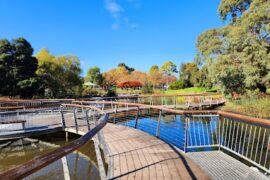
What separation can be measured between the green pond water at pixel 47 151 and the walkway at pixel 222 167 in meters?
2.18

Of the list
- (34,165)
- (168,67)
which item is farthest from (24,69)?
(168,67)

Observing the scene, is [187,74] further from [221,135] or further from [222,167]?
[222,167]

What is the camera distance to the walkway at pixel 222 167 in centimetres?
342

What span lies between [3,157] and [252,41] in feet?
48.1

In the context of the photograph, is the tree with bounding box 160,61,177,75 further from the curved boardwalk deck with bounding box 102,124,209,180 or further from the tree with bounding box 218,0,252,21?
the curved boardwalk deck with bounding box 102,124,209,180

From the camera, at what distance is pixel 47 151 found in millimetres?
7328

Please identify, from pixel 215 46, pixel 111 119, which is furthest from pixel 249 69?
pixel 111 119

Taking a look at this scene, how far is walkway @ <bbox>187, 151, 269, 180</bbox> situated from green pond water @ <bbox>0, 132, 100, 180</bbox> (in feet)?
7.15

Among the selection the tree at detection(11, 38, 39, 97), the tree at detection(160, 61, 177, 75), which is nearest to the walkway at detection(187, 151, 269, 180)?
the tree at detection(11, 38, 39, 97)

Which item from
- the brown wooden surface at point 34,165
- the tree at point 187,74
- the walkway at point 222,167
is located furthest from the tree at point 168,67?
the brown wooden surface at point 34,165

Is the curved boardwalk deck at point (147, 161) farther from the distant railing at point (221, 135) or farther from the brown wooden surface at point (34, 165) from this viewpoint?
the brown wooden surface at point (34, 165)

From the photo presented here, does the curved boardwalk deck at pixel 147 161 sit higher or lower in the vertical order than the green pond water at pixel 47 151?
higher

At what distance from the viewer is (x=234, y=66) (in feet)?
49.7

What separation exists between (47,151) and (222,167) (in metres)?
5.43
